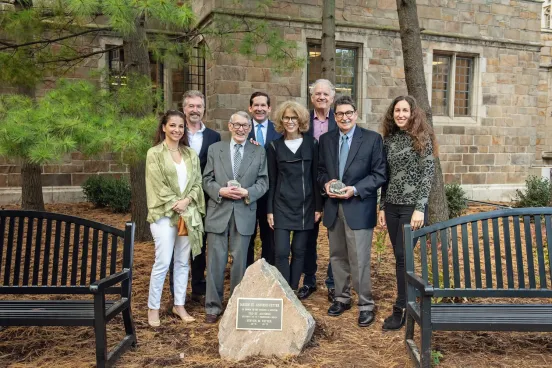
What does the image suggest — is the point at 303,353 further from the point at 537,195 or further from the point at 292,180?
the point at 537,195

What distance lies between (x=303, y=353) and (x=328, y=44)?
5404 millimetres

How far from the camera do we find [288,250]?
4.21m

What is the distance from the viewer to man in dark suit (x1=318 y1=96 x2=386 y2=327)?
3842mm

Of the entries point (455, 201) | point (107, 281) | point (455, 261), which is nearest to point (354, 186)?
point (455, 261)

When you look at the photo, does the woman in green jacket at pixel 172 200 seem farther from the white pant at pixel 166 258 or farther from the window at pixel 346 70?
the window at pixel 346 70

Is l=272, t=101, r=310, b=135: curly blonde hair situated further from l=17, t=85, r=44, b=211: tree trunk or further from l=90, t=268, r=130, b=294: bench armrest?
l=17, t=85, r=44, b=211: tree trunk

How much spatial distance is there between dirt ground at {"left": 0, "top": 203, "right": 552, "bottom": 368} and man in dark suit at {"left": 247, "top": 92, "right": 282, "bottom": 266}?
2.59 feet

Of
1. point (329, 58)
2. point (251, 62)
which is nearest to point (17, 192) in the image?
point (251, 62)

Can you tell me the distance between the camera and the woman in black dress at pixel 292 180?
13.4 ft

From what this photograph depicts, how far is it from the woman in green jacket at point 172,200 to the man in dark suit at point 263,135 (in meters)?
0.76

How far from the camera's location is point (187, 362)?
10.7ft

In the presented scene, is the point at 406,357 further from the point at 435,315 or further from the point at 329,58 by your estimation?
the point at 329,58

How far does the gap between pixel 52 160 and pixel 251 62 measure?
741 cm

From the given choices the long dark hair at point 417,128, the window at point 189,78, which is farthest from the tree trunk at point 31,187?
the long dark hair at point 417,128
